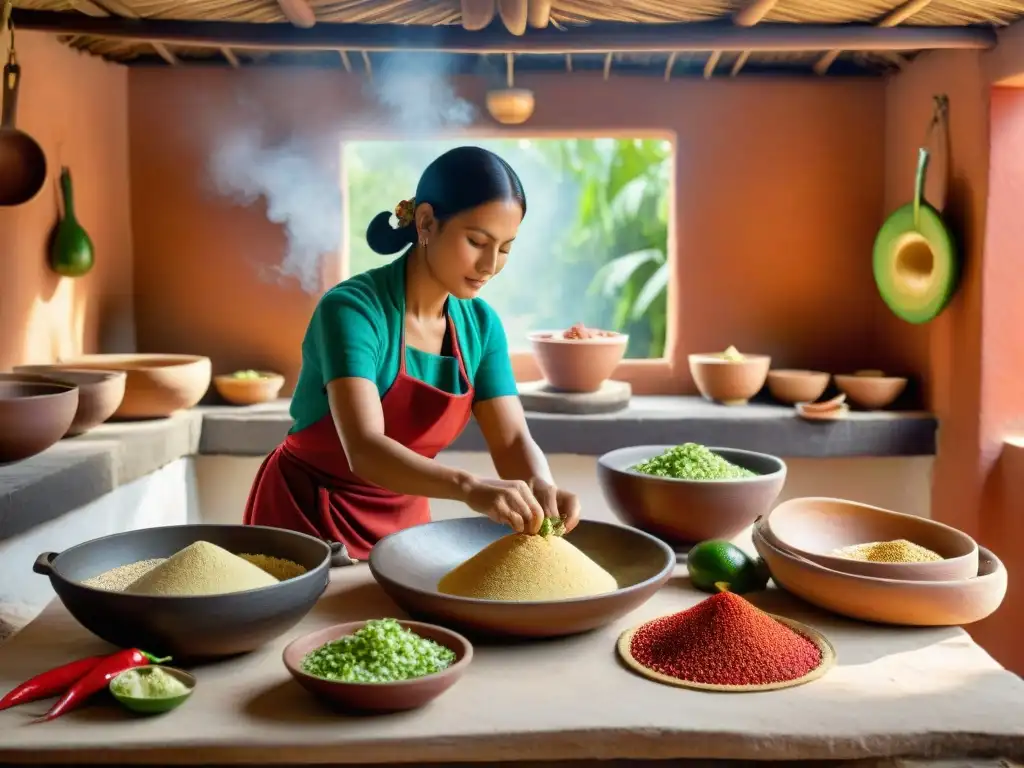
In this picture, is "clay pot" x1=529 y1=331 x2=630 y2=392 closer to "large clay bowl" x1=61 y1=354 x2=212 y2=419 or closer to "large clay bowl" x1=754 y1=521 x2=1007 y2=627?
"large clay bowl" x1=61 y1=354 x2=212 y2=419

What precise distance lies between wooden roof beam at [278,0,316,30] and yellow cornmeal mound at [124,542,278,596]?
1.98m

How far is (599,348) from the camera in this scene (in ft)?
11.9

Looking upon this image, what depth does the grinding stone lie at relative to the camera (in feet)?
11.9

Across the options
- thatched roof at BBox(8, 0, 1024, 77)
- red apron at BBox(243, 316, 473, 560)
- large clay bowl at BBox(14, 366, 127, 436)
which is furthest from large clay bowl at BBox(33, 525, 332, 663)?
thatched roof at BBox(8, 0, 1024, 77)

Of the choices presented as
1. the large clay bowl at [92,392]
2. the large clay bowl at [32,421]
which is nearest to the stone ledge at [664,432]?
the large clay bowl at [92,392]

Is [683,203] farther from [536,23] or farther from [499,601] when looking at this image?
[499,601]

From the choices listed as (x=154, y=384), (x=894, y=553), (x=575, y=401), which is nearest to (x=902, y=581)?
(x=894, y=553)

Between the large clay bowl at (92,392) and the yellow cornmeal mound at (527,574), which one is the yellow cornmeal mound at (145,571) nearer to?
the yellow cornmeal mound at (527,574)

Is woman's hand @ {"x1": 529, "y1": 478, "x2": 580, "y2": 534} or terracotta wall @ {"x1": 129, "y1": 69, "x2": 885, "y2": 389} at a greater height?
terracotta wall @ {"x1": 129, "y1": 69, "x2": 885, "y2": 389}

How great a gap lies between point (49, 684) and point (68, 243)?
248 centimetres

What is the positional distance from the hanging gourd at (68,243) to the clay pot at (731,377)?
219 centimetres

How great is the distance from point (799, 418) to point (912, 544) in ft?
6.58

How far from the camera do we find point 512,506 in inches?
61.5

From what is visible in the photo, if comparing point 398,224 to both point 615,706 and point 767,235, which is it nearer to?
point 615,706
